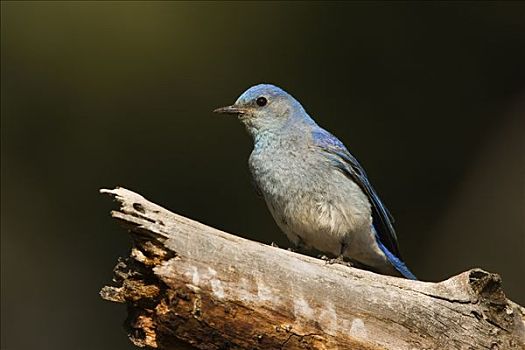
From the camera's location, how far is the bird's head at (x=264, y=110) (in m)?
4.46

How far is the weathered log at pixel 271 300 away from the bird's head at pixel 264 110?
119 centimetres

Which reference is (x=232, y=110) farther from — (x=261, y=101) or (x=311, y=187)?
(x=311, y=187)

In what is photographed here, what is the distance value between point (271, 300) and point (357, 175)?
1.32 m

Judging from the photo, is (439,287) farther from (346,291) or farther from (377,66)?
(377,66)

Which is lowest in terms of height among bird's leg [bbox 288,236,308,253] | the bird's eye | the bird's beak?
bird's leg [bbox 288,236,308,253]

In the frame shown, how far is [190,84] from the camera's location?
21.2ft

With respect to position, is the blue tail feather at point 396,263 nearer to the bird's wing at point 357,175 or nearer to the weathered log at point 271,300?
the bird's wing at point 357,175

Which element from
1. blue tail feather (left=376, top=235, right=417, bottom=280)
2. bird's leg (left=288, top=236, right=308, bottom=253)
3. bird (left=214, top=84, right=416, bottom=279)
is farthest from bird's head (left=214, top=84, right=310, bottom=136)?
blue tail feather (left=376, top=235, right=417, bottom=280)

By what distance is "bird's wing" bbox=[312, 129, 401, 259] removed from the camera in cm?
430

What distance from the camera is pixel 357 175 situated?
4.34 metres

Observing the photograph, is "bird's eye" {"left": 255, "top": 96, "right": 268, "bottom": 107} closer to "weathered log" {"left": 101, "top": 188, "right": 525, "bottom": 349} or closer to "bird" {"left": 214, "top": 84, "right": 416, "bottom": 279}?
"bird" {"left": 214, "top": 84, "right": 416, "bottom": 279}

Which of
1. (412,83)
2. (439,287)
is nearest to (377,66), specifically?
(412,83)

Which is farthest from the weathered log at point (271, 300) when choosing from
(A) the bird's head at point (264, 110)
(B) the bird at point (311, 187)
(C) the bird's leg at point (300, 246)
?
(A) the bird's head at point (264, 110)

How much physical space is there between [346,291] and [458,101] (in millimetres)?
3708
